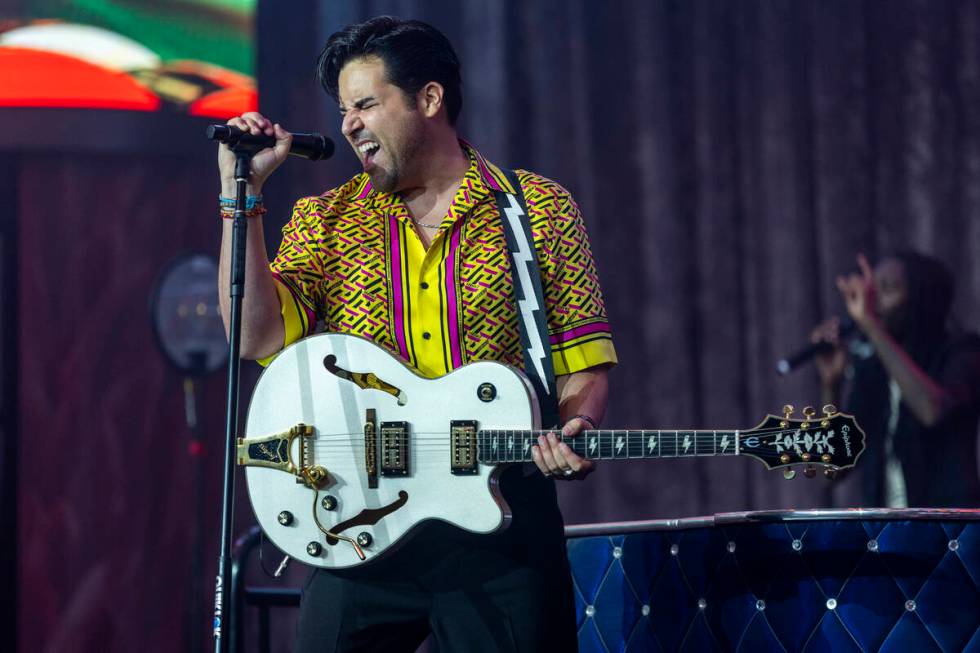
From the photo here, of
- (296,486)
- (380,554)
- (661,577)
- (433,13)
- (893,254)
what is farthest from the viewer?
(433,13)

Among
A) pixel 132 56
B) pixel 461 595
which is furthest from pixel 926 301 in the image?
pixel 132 56

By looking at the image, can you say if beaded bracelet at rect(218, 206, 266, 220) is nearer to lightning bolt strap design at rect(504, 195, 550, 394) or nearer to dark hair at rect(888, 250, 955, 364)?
lightning bolt strap design at rect(504, 195, 550, 394)

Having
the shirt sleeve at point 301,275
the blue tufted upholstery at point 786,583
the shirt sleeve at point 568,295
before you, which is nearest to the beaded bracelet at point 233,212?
the shirt sleeve at point 301,275

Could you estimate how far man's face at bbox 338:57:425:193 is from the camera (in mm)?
2250

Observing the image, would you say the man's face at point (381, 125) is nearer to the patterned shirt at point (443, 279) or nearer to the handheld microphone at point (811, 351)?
the patterned shirt at point (443, 279)

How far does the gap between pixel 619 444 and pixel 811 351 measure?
2.85 metres

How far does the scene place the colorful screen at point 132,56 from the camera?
202 inches

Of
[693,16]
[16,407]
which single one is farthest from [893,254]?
[16,407]

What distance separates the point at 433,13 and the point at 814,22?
60.8 inches

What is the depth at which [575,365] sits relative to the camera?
2145 mm

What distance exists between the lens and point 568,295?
2166 millimetres

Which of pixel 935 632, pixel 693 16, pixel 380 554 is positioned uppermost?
pixel 693 16

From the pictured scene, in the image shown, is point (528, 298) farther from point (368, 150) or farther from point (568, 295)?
point (368, 150)

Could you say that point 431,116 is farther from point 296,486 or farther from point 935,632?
point 935,632
